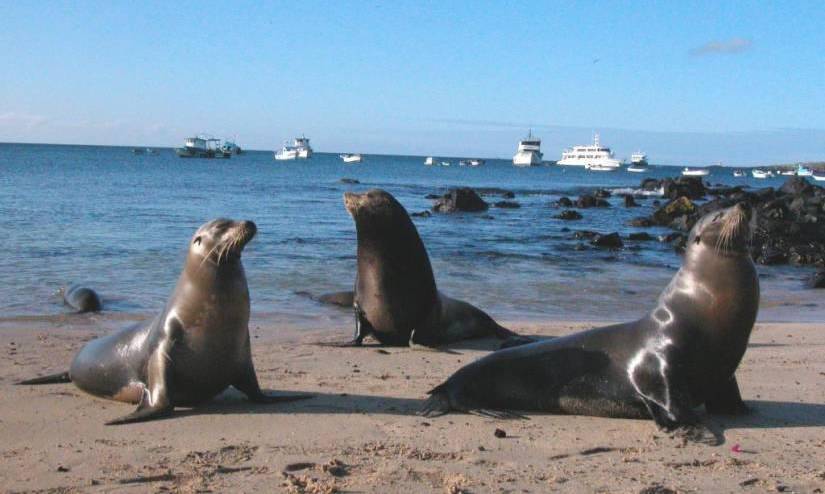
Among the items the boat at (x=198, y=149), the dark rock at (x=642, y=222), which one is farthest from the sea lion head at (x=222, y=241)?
the boat at (x=198, y=149)

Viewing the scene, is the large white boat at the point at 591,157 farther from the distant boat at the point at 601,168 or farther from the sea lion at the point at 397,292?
the sea lion at the point at 397,292

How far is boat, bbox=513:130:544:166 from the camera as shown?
149875mm

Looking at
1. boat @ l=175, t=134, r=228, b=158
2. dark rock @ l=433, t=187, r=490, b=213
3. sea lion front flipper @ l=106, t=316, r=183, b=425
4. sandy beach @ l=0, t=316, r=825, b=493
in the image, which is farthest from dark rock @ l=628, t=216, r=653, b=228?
boat @ l=175, t=134, r=228, b=158

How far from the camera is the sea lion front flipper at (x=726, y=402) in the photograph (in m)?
5.96

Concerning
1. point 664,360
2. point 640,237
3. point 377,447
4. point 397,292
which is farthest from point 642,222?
point 377,447

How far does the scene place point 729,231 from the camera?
5805mm

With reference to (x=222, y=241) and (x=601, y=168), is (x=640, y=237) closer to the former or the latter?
(x=222, y=241)

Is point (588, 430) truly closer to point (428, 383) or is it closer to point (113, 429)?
point (428, 383)

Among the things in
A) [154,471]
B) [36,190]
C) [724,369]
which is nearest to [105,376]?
[154,471]

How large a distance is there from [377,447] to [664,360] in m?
1.84

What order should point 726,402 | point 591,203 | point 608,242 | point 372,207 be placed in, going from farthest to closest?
point 591,203 → point 608,242 → point 372,207 → point 726,402

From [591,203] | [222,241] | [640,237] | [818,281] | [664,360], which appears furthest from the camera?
[591,203]

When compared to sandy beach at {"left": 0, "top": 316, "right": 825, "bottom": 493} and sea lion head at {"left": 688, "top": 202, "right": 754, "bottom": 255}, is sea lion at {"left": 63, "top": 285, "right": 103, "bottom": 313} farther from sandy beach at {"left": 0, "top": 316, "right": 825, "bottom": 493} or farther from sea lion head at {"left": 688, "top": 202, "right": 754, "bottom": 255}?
sea lion head at {"left": 688, "top": 202, "right": 754, "bottom": 255}

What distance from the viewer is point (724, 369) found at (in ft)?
19.0
